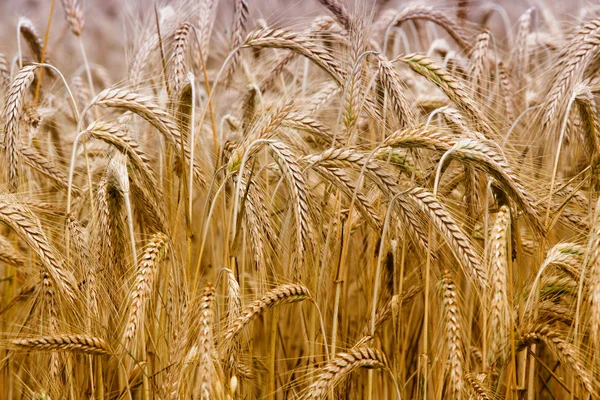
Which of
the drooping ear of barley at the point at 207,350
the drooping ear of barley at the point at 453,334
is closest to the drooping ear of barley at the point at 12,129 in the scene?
the drooping ear of barley at the point at 207,350

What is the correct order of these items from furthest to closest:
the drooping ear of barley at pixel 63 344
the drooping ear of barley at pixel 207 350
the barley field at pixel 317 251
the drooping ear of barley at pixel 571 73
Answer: the drooping ear of barley at pixel 571 73, the barley field at pixel 317 251, the drooping ear of barley at pixel 63 344, the drooping ear of barley at pixel 207 350

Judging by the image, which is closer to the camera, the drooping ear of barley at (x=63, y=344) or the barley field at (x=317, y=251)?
the drooping ear of barley at (x=63, y=344)

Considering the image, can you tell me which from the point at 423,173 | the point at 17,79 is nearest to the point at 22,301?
the point at 17,79

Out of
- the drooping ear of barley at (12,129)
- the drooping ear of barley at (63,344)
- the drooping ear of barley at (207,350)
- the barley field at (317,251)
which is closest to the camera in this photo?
the drooping ear of barley at (207,350)

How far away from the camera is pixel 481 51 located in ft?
10.5

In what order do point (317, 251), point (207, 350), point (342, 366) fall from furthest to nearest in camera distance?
point (317, 251) < point (342, 366) < point (207, 350)

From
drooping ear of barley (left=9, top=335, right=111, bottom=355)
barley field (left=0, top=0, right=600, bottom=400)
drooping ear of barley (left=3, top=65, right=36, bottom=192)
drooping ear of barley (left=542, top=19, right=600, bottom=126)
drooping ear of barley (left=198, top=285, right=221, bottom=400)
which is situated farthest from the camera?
drooping ear of barley (left=542, top=19, right=600, bottom=126)

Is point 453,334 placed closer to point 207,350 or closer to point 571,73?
point 207,350

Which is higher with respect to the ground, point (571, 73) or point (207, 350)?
point (571, 73)

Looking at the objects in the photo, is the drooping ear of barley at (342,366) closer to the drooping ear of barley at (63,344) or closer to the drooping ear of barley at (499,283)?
the drooping ear of barley at (499,283)

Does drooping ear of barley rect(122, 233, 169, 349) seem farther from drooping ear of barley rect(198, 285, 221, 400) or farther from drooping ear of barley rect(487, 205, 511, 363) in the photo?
drooping ear of barley rect(487, 205, 511, 363)

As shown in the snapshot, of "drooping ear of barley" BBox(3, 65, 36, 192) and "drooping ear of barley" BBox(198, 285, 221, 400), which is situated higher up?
"drooping ear of barley" BBox(3, 65, 36, 192)

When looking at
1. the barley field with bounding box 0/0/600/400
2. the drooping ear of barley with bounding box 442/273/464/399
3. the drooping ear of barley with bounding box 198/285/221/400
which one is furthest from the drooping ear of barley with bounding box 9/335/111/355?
the drooping ear of barley with bounding box 442/273/464/399

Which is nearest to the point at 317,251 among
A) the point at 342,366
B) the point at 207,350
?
the point at 342,366
